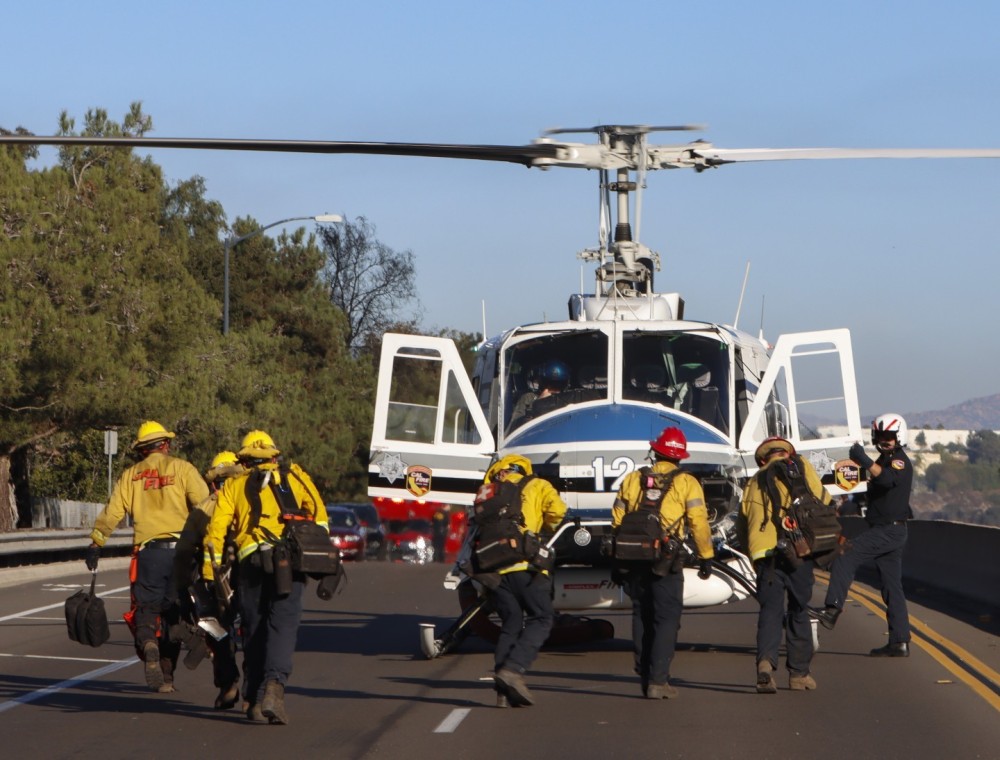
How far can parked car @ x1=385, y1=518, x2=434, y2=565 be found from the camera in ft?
129

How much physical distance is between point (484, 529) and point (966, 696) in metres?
3.62

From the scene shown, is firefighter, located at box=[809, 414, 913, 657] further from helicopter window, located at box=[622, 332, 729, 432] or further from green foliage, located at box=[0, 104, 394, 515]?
green foliage, located at box=[0, 104, 394, 515]

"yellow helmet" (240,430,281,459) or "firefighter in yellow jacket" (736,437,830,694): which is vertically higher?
"yellow helmet" (240,430,281,459)

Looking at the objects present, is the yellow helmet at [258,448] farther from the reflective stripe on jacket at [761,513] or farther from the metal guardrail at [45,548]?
the metal guardrail at [45,548]

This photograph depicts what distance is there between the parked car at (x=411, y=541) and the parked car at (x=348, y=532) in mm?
1804

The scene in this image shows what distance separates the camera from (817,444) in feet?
49.8

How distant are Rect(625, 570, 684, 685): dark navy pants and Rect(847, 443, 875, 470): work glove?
3.52m

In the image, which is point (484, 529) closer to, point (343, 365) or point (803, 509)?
point (803, 509)

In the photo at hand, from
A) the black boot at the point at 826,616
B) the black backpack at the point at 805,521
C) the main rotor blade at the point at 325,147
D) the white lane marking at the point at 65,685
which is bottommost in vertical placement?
the white lane marking at the point at 65,685

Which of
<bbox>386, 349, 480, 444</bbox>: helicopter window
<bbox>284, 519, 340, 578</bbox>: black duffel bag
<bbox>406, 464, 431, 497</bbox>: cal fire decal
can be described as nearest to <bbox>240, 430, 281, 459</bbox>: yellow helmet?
<bbox>284, 519, 340, 578</bbox>: black duffel bag

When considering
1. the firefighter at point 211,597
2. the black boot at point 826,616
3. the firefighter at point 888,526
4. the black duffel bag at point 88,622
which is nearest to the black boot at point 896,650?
the firefighter at point 888,526

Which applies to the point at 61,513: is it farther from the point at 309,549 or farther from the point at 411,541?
the point at 309,549

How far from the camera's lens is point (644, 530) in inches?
461

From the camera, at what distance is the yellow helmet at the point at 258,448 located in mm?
10766
